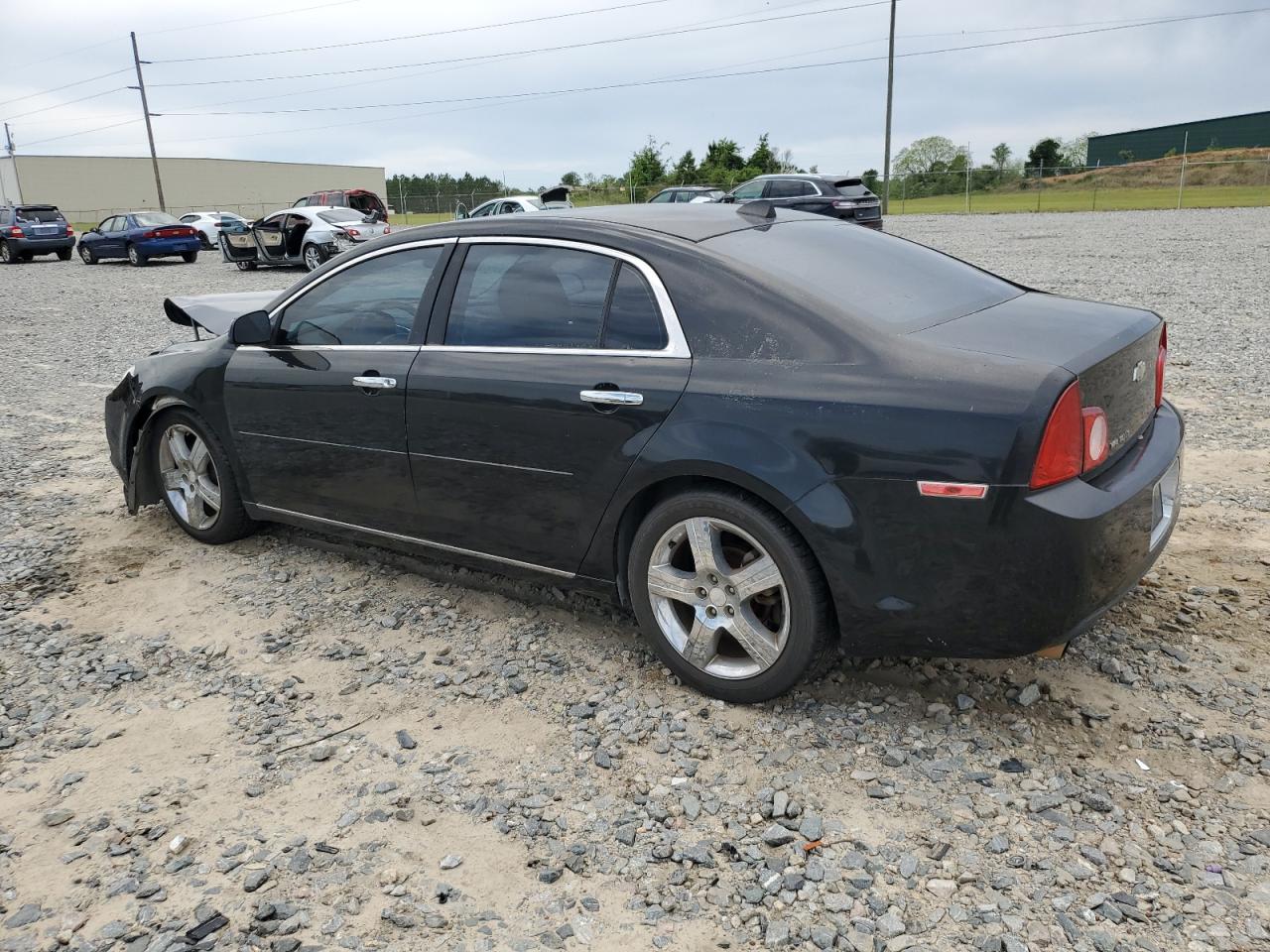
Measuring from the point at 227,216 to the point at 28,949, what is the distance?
3927 centimetres

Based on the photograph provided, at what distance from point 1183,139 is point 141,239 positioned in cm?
6393

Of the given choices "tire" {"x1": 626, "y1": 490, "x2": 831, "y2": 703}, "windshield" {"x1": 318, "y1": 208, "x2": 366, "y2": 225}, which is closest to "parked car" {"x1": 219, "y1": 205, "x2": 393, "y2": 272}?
"windshield" {"x1": 318, "y1": 208, "x2": 366, "y2": 225}

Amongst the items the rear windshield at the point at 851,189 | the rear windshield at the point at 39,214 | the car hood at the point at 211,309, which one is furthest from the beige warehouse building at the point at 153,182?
the car hood at the point at 211,309

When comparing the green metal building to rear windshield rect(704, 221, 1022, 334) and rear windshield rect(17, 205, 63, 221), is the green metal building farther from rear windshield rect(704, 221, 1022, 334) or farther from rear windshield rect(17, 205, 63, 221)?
rear windshield rect(704, 221, 1022, 334)

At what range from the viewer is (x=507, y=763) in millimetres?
3188

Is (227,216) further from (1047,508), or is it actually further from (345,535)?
(1047,508)

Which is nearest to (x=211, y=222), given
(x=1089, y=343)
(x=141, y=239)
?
(x=141, y=239)

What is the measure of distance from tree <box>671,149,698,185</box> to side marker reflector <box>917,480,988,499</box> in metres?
50.6

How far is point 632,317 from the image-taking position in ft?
11.5

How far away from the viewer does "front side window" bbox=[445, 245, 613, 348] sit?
3639mm

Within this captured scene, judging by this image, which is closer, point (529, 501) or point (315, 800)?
point (315, 800)

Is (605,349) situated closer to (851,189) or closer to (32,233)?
(851,189)

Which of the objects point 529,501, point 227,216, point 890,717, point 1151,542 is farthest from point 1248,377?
point 227,216

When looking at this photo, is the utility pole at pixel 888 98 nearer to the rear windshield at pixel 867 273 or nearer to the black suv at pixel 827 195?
the black suv at pixel 827 195
